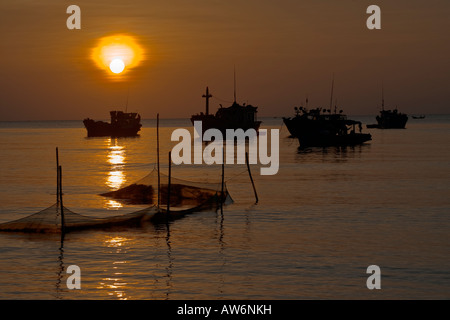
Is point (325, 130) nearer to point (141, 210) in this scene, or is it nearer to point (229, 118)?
point (229, 118)

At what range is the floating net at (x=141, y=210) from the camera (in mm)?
26453

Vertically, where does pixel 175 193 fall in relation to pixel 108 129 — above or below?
below

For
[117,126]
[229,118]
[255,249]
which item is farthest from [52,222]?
[117,126]

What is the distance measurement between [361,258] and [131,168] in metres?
49.7

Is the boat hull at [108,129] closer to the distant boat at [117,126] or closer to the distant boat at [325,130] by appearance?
the distant boat at [117,126]

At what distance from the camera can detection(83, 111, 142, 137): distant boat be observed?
6521 inches

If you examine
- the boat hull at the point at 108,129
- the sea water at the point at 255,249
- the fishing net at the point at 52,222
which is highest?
the boat hull at the point at 108,129

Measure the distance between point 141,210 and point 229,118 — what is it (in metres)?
117

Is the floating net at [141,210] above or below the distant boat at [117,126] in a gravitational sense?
below

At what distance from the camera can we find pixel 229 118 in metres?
146

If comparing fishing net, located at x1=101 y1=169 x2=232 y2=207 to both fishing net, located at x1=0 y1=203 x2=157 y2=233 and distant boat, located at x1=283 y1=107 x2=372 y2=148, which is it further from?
distant boat, located at x1=283 y1=107 x2=372 y2=148

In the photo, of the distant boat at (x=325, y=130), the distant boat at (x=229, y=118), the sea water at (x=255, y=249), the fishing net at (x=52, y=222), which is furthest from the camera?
the distant boat at (x=229, y=118)

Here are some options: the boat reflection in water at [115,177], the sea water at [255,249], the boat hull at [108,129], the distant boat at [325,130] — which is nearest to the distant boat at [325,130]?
the distant boat at [325,130]

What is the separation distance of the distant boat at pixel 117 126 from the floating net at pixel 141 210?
127 meters
